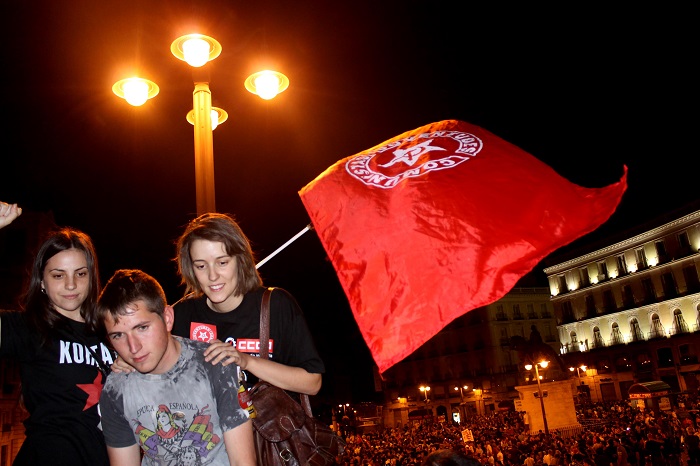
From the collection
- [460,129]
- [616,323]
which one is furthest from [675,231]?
[460,129]

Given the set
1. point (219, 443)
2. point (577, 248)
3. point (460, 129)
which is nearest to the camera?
point (219, 443)

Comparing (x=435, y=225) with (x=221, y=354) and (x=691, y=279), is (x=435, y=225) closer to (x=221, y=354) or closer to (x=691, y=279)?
(x=221, y=354)

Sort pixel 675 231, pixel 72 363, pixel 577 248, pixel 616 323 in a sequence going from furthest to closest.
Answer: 1. pixel 577 248
2. pixel 616 323
3. pixel 675 231
4. pixel 72 363

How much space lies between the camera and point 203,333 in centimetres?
362

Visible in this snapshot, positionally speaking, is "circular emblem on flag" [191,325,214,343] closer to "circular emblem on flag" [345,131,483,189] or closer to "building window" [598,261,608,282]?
"circular emblem on flag" [345,131,483,189]

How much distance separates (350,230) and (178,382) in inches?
72.7

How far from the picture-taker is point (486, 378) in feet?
199

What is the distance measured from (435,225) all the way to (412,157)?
77 cm

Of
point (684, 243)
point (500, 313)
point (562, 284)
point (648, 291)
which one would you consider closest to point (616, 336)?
point (648, 291)

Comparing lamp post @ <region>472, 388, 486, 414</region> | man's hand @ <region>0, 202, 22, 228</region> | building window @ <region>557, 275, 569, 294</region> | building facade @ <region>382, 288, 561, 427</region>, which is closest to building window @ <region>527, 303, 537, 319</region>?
building facade @ <region>382, 288, 561, 427</region>

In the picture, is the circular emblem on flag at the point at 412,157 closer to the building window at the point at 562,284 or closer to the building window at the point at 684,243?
the building window at the point at 684,243

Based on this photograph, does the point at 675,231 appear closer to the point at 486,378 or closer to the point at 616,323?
the point at 616,323

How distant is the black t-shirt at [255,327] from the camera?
11.4ft

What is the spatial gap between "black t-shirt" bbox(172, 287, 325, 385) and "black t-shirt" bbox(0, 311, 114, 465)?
594mm
